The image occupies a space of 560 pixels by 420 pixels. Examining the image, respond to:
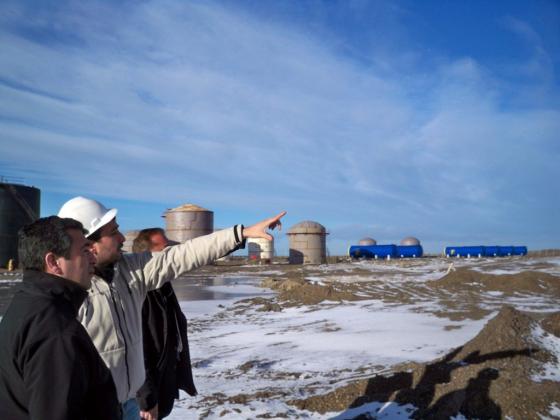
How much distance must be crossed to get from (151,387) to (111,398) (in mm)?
1238

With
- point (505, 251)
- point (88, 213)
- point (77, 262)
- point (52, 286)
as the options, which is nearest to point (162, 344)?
point (88, 213)

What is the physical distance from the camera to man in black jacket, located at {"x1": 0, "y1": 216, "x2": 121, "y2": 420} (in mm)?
1419

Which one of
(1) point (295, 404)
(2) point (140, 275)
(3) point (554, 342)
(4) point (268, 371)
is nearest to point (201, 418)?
(1) point (295, 404)

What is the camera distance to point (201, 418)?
463 cm

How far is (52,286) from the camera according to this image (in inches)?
63.2

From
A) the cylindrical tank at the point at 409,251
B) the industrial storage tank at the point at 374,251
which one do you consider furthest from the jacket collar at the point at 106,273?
the cylindrical tank at the point at 409,251

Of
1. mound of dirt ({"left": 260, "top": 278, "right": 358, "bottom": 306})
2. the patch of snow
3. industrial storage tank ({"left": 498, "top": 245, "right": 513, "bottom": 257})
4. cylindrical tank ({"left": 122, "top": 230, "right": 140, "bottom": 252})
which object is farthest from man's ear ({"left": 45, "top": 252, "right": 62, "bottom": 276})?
industrial storage tank ({"left": 498, "top": 245, "right": 513, "bottom": 257})

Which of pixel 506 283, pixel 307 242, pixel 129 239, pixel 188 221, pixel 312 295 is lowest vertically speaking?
pixel 312 295

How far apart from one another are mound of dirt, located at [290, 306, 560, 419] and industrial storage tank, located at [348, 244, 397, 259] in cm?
4490

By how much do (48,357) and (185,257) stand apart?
1.24 metres

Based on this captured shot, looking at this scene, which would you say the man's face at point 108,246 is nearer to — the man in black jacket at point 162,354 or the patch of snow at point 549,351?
the man in black jacket at point 162,354

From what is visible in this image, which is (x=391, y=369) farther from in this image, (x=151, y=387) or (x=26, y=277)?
(x=26, y=277)

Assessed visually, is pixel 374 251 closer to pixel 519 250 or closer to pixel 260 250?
pixel 260 250

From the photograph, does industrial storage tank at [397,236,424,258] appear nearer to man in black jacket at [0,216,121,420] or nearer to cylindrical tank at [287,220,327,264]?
cylindrical tank at [287,220,327,264]
